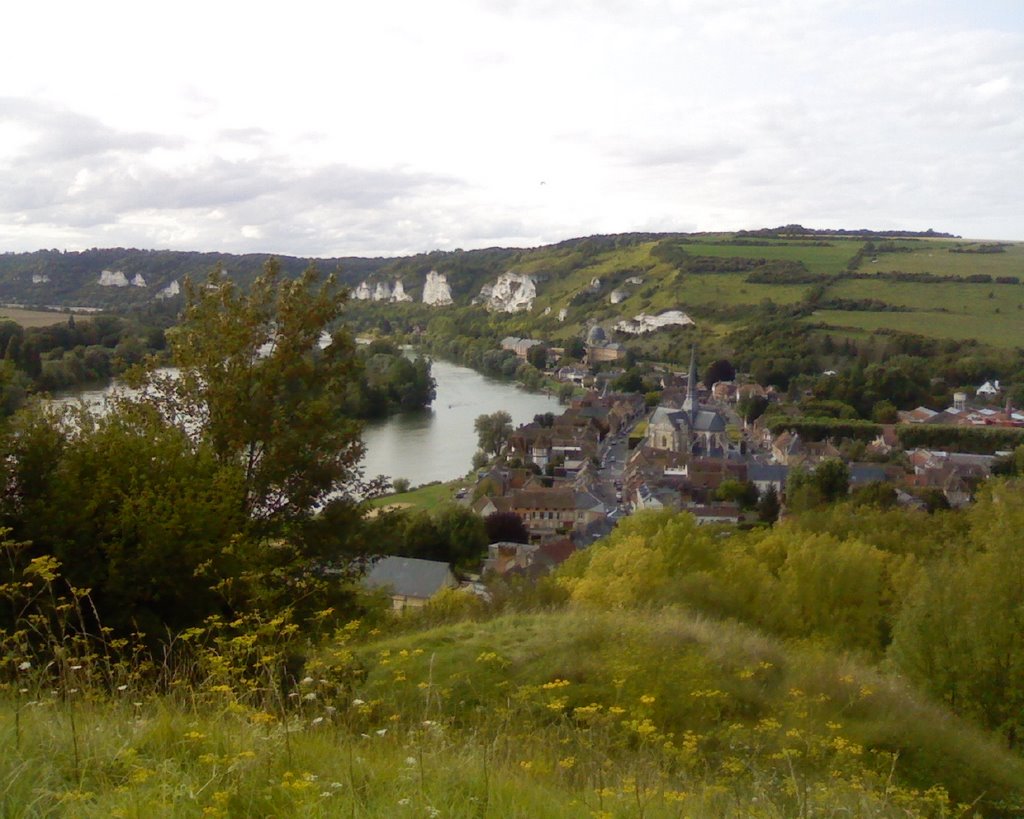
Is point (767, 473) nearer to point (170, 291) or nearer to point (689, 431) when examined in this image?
point (689, 431)

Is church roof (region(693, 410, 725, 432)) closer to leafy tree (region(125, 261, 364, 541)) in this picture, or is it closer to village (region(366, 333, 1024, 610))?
village (region(366, 333, 1024, 610))

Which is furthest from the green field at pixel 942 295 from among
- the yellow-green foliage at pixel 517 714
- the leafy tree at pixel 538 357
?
the yellow-green foliage at pixel 517 714

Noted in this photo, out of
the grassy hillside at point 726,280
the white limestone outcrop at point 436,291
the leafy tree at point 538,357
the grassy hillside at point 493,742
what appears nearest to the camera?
the grassy hillside at point 493,742

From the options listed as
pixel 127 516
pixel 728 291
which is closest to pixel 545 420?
pixel 127 516

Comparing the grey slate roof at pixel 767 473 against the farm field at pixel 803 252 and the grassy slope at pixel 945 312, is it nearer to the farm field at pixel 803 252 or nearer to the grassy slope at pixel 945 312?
the grassy slope at pixel 945 312

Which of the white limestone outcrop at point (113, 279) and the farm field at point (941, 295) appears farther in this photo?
the white limestone outcrop at point (113, 279)

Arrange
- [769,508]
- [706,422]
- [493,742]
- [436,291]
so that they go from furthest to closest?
[436,291] → [706,422] → [769,508] → [493,742]

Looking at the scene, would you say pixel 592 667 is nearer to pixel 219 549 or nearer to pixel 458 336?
pixel 219 549
